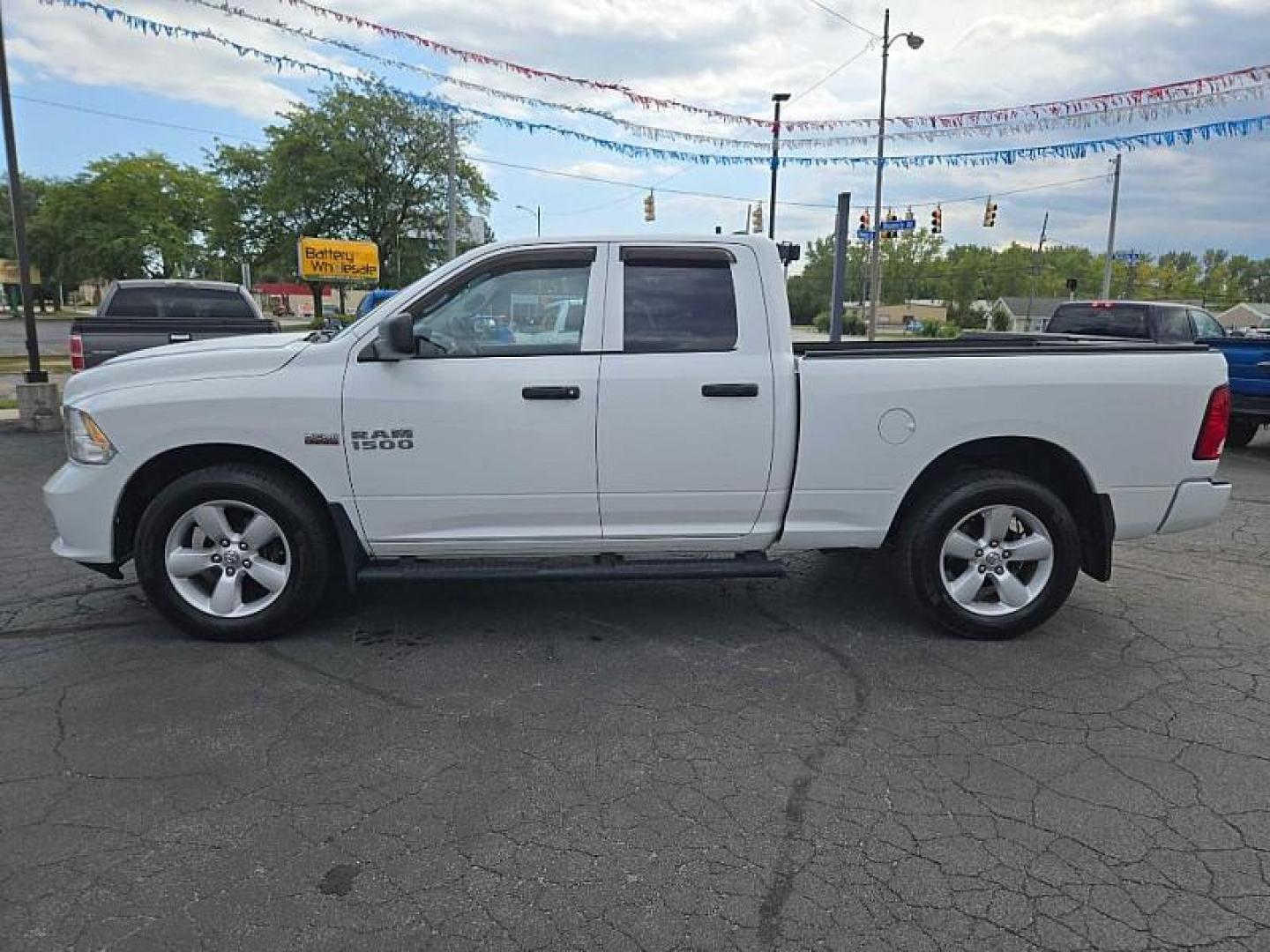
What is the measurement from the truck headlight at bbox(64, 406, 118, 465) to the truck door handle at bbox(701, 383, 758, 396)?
283cm

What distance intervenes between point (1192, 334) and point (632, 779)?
41.5 feet

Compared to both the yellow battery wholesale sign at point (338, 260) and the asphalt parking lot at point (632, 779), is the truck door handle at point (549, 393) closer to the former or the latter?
the asphalt parking lot at point (632, 779)

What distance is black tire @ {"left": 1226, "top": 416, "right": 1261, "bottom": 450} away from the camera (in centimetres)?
1096

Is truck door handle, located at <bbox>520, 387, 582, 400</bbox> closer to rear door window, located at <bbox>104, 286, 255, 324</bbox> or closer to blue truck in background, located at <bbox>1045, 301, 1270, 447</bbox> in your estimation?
rear door window, located at <bbox>104, 286, 255, 324</bbox>

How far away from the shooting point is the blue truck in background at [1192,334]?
10422mm

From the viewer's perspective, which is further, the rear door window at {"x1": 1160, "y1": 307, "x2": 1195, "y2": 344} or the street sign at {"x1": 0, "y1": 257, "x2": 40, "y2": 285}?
the street sign at {"x1": 0, "y1": 257, "x2": 40, "y2": 285}

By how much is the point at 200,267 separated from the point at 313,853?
56069mm

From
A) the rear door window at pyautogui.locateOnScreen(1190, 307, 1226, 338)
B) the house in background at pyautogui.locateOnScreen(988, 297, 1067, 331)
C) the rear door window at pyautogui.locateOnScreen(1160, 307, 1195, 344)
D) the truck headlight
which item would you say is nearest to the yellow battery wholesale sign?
the rear door window at pyautogui.locateOnScreen(1160, 307, 1195, 344)

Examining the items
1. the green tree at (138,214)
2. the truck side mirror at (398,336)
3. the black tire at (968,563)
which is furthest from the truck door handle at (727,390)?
the green tree at (138,214)

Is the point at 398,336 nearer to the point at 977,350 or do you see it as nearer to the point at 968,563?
the point at 977,350

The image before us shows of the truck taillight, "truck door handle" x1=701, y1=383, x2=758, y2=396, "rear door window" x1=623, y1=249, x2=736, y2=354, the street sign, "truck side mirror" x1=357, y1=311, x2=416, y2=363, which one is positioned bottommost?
the truck taillight

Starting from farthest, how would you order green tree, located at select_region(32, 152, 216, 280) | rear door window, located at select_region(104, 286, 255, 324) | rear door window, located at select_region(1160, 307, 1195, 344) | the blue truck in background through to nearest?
green tree, located at select_region(32, 152, 216, 280), rear door window, located at select_region(1160, 307, 1195, 344), rear door window, located at select_region(104, 286, 255, 324), the blue truck in background

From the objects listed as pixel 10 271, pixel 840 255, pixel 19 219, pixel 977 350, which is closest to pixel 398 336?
pixel 977 350

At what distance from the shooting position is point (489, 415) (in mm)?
4082
